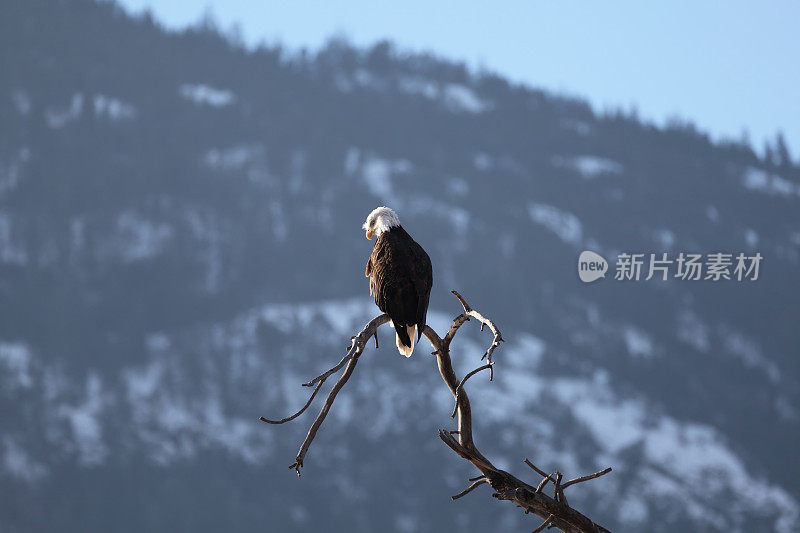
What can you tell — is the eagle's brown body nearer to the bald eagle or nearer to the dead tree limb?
the bald eagle

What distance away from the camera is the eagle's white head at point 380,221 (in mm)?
3344

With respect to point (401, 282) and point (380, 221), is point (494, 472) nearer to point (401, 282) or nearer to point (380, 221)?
point (401, 282)

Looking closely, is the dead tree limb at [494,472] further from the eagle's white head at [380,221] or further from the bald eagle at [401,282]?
the eagle's white head at [380,221]

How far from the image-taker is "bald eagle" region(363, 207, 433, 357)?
3.00 m

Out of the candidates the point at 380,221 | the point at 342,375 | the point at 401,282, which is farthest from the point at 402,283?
the point at 342,375

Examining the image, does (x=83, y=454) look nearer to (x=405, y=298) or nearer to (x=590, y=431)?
(x=590, y=431)

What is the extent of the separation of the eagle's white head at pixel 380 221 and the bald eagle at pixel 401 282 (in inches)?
0.4

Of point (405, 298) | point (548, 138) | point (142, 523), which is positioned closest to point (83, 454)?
point (142, 523)

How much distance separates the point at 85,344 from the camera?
69.8ft

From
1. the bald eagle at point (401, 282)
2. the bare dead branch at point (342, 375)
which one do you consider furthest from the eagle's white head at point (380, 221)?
the bare dead branch at point (342, 375)

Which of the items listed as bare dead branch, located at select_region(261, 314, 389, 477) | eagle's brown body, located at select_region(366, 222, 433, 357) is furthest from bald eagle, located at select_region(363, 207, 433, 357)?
bare dead branch, located at select_region(261, 314, 389, 477)

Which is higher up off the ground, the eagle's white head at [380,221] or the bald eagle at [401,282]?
the eagle's white head at [380,221]

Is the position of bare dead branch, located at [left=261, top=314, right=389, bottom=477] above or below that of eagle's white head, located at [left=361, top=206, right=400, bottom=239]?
below

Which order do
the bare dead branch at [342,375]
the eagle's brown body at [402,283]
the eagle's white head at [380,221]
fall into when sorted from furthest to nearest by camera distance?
the eagle's white head at [380,221], the eagle's brown body at [402,283], the bare dead branch at [342,375]
